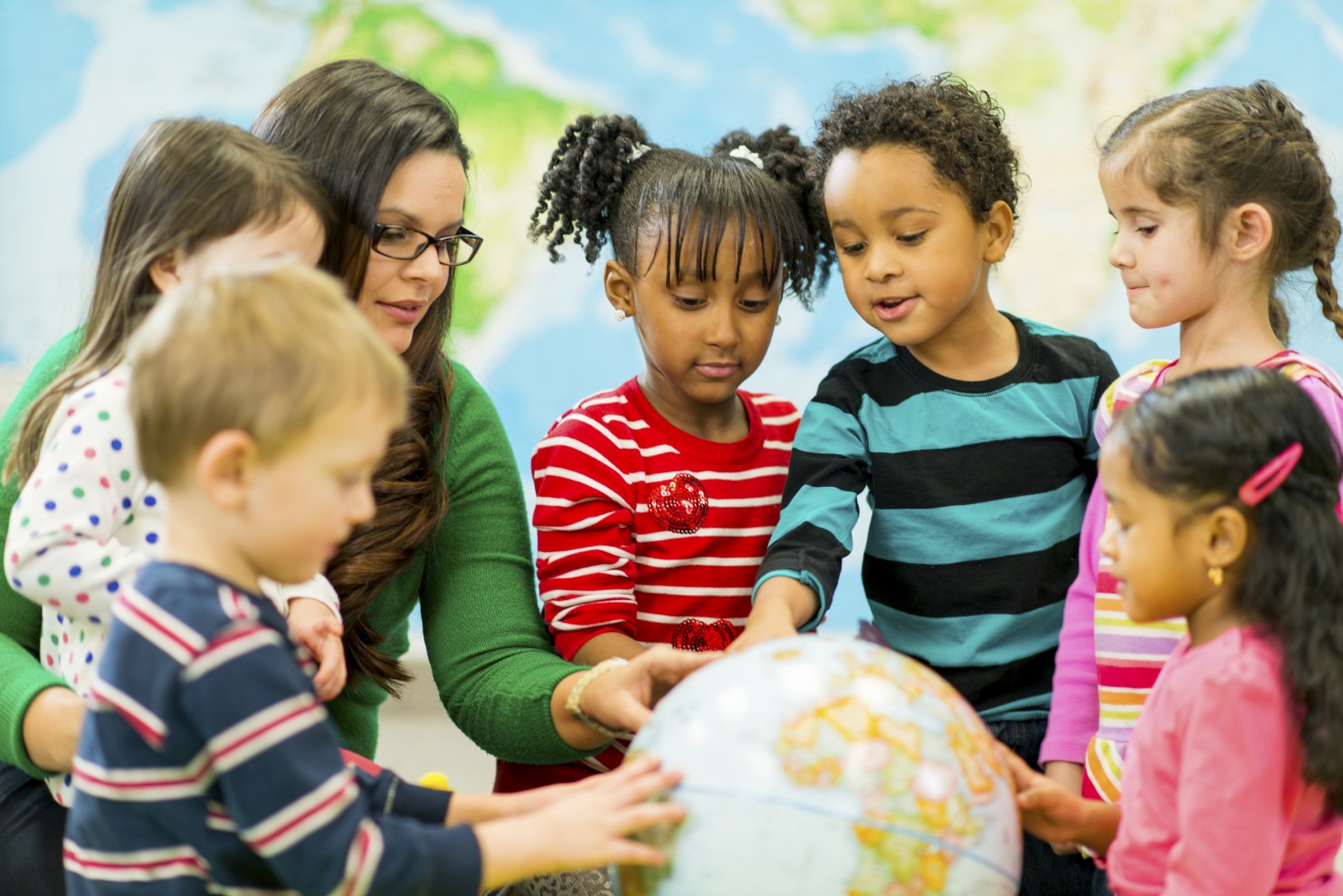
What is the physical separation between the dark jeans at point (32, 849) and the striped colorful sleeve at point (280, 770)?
75cm

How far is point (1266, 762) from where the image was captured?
1.33 metres

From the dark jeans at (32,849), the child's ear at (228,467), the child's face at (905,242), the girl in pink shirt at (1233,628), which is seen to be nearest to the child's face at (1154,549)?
the girl in pink shirt at (1233,628)

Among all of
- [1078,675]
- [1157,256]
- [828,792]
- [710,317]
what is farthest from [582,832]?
[1157,256]

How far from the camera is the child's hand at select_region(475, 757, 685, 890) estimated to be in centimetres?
130

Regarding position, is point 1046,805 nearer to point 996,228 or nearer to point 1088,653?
point 1088,653

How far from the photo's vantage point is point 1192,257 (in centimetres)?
188

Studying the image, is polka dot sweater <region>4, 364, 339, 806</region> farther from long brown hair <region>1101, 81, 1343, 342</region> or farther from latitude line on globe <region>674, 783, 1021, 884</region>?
long brown hair <region>1101, 81, 1343, 342</region>

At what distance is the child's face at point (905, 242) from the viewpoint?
2076 mm

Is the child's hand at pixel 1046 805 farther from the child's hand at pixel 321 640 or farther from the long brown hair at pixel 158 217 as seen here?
the long brown hair at pixel 158 217

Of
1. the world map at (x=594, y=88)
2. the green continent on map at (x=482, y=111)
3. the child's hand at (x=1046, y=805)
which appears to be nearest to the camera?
the child's hand at (x=1046, y=805)

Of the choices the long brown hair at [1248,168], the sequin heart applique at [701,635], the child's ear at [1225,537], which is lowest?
the sequin heart applique at [701,635]

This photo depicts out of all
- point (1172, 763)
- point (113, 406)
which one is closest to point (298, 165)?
point (113, 406)

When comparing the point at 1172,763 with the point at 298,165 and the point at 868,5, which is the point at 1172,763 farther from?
the point at 868,5

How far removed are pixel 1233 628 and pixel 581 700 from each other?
87 centimetres
